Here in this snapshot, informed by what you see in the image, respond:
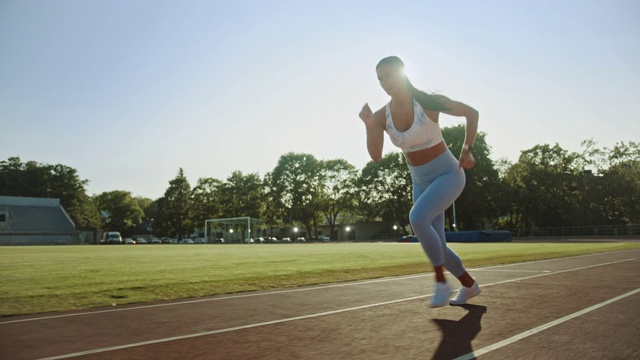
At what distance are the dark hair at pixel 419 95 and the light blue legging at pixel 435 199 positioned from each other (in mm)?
520

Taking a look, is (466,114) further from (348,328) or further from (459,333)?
(348,328)

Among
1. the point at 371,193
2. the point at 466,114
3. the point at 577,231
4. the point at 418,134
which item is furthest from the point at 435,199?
the point at 371,193

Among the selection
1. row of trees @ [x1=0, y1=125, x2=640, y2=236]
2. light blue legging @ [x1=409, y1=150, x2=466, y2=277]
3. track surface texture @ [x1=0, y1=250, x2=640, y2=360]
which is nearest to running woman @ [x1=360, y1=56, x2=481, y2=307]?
light blue legging @ [x1=409, y1=150, x2=466, y2=277]

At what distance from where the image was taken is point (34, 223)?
71.7 m

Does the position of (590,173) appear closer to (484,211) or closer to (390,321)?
(484,211)

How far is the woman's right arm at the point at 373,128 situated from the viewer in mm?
4672

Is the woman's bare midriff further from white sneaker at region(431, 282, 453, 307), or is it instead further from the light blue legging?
white sneaker at region(431, 282, 453, 307)

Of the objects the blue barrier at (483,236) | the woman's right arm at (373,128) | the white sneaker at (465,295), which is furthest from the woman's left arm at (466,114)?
the blue barrier at (483,236)

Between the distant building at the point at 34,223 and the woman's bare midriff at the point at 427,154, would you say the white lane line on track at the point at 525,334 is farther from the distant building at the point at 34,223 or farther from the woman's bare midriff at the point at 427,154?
the distant building at the point at 34,223

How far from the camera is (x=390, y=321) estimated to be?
3.87 m

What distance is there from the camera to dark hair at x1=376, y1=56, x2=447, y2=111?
4.26m

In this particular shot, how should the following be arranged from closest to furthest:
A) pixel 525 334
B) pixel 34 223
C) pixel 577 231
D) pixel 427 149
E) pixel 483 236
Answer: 1. pixel 525 334
2. pixel 427 149
3. pixel 483 236
4. pixel 577 231
5. pixel 34 223

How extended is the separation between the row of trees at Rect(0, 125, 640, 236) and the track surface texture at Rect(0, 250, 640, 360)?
190ft

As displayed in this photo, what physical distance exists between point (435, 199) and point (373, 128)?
986mm
